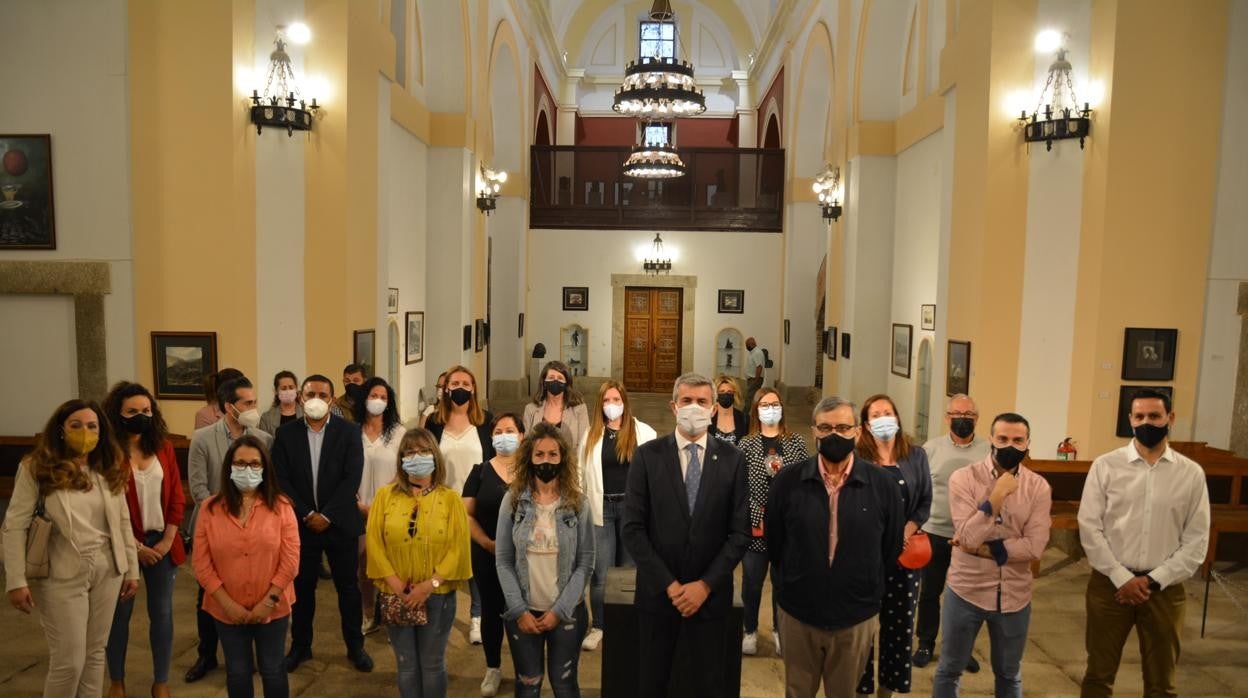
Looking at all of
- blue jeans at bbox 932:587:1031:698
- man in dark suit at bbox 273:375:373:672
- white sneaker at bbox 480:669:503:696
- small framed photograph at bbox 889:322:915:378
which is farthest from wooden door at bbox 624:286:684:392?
blue jeans at bbox 932:587:1031:698

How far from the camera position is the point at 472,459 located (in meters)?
5.24

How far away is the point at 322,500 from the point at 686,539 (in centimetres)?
243

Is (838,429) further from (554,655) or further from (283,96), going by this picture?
(283,96)

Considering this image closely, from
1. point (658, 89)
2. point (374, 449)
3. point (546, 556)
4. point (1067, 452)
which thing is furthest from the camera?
point (658, 89)

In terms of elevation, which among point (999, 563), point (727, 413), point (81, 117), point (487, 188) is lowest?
point (999, 563)

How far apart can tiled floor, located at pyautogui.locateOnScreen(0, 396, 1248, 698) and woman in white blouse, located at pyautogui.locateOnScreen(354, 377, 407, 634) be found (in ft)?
1.02

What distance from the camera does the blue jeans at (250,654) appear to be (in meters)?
3.85

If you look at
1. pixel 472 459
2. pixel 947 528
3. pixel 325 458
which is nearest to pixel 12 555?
pixel 325 458

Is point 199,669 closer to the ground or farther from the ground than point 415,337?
closer to the ground

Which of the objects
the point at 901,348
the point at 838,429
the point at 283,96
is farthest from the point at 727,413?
the point at 901,348

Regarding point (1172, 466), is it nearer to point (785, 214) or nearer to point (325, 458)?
point (325, 458)

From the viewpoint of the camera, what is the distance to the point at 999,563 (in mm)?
3957

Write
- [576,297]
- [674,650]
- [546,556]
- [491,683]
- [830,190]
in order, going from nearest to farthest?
[674,650] → [546,556] → [491,683] → [830,190] → [576,297]

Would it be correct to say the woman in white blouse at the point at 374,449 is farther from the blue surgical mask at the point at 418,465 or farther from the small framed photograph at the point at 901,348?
the small framed photograph at the point at 901,348
